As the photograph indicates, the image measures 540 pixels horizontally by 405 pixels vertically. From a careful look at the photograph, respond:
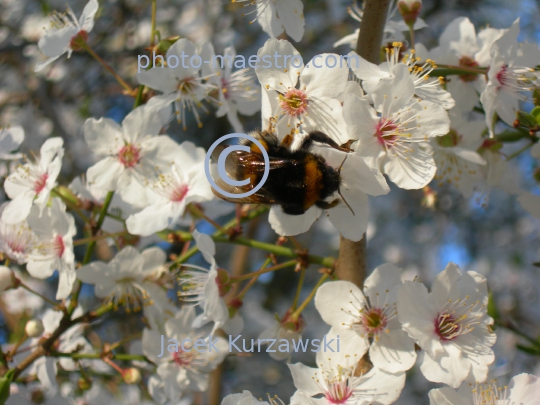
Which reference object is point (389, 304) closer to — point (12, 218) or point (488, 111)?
point (488, 111)

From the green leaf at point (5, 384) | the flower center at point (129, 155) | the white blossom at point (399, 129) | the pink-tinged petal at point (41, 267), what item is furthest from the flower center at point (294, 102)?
the green leaf at point (5, 384)

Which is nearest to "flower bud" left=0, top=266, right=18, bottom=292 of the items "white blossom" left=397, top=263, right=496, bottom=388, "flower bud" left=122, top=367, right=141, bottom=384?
"flower bud" left=122, top=367, right=141, bottom=384

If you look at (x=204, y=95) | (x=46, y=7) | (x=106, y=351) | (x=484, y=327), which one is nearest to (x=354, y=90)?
(x=204, y=95)

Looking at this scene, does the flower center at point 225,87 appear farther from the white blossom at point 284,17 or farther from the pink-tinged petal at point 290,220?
the pink-tinged petal at point 290,220

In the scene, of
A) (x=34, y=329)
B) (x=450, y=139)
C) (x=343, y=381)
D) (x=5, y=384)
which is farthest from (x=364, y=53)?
(x=34, y=329)

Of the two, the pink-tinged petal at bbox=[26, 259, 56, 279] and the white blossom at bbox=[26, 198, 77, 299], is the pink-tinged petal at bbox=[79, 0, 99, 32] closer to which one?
the white blossom at bbox=[26, 198, 77, 299]

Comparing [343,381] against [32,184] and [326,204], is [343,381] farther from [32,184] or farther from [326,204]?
[32,184]
